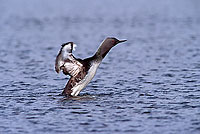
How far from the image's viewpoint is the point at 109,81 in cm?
1409

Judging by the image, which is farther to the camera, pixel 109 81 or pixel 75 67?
pixel 109 81

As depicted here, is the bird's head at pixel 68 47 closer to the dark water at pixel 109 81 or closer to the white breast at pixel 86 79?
the white breast at pixel 86 79

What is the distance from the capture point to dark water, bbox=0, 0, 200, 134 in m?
9.68

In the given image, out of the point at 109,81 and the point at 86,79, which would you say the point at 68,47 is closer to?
the point at 86,79

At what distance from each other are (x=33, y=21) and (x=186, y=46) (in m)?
13.2

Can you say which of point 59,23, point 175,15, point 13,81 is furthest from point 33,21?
point 13,81

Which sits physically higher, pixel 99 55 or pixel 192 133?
pixel 99 55

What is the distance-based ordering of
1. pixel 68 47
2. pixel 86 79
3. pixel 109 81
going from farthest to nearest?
pixel 109 81
pixel 86 79
pixel 68 47

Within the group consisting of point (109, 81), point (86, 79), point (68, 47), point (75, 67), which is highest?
point (68, 47)

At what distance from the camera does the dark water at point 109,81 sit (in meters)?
9.68

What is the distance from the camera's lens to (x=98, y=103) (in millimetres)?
11266

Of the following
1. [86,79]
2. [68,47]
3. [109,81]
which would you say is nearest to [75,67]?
[86,79]

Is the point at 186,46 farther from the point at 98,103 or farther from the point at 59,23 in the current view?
the point at 59,23

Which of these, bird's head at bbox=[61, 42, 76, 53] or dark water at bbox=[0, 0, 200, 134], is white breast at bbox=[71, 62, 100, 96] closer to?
dark water at bbox=[0, 0, 200, 134]
